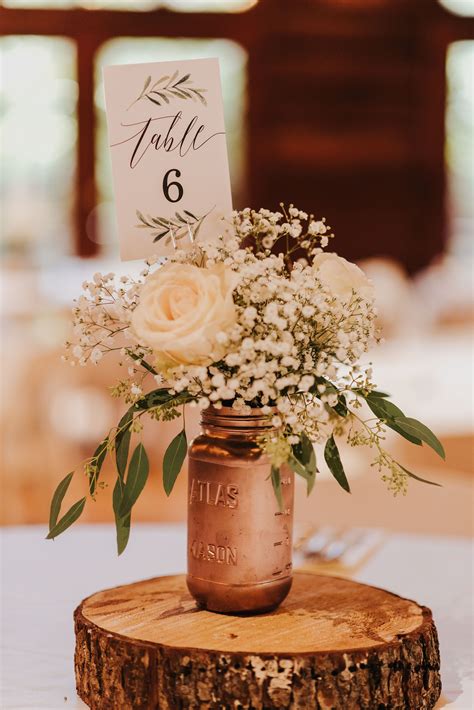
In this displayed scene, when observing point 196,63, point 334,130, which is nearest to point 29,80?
point 334,130

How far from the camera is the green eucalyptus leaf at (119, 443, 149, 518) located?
1039 millimetres

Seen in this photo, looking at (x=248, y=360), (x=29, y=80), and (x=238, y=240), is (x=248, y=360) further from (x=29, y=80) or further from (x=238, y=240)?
(x=29, y=80)

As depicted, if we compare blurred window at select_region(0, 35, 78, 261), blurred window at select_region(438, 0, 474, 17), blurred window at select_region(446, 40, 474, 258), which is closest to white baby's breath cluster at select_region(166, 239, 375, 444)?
blurred window at select_region(0, 35, 78, 261)

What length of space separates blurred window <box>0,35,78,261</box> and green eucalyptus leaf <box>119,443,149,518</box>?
22.1ft

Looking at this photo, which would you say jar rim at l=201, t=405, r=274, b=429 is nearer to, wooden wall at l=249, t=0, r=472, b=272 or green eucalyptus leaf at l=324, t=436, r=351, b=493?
green eucalyptus leaf at l=324, t=436, r=351, b=493

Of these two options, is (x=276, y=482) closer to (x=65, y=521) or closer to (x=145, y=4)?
(x=65, y=521)

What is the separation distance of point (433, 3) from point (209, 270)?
772 cm

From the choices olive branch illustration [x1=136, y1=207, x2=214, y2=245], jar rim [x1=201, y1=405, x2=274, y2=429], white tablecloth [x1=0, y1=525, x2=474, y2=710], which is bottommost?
white tablecloth [x1=0, y1=525, x2=474, y2=710]

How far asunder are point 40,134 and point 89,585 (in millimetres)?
6771

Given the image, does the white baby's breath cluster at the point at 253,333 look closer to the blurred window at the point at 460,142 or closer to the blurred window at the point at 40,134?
the blurred window at the point at 40,134

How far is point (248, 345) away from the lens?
3.23 ft

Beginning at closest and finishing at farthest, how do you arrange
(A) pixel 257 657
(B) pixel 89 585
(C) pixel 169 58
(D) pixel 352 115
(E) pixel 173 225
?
1. (A) pixel 257 657
2. (E) pixel 173 225
3. (B) pixel 89 585
4. (C) pixel 169 58
5. (D) pixel 352 115

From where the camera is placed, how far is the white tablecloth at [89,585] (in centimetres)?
117

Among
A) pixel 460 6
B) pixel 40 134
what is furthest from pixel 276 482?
pixel 460 6
